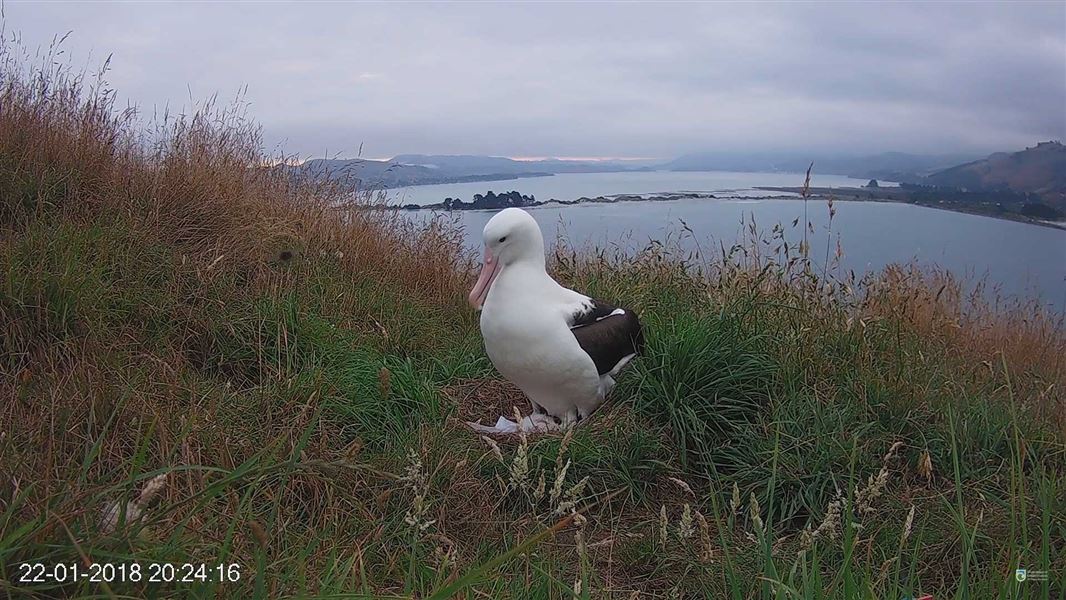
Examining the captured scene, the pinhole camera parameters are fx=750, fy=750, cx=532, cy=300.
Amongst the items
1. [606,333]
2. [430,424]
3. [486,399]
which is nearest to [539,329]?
[606,333]

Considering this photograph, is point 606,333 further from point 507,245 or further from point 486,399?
point 486,399

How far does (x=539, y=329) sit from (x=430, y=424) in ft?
1.94

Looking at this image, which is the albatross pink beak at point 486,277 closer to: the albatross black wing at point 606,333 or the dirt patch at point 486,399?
the albatross black wing at point 606,333

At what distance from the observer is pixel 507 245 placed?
308 cm

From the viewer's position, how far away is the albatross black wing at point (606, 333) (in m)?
3.09
